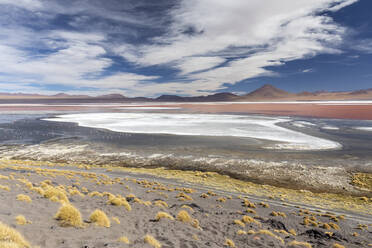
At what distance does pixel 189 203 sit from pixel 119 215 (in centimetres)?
478

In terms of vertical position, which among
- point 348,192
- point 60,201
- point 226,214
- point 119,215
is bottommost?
point 348,192

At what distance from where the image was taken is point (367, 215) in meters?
12.9

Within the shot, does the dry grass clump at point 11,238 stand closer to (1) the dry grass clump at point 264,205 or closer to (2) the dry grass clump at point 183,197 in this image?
(2) the dry grass clump at point 183,197

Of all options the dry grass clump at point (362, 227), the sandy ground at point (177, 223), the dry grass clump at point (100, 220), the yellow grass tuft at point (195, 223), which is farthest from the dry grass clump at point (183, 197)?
the dry grass clump at point (362, 227)

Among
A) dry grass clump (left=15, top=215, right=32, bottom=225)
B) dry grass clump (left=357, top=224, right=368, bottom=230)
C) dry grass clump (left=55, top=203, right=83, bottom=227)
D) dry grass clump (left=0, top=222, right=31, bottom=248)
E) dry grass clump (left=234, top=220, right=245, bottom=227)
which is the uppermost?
dry grass clump (left=0, top=222, right=31, bottom=248)

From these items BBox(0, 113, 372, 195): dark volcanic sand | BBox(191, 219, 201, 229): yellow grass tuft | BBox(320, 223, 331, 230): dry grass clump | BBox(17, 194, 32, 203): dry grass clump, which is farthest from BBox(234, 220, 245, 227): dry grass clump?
BBox(0, 113, 372, 195): dark volcanic sand

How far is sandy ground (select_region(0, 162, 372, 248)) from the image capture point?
6.34 m

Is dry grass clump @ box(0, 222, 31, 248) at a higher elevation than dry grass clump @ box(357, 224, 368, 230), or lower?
higher

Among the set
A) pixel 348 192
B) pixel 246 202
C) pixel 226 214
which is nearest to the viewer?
pixel 226 214

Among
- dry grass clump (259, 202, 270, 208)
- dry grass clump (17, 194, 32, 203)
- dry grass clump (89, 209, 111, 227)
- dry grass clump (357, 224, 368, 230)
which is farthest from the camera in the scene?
dry grass clump (259, 202, 270, 208)

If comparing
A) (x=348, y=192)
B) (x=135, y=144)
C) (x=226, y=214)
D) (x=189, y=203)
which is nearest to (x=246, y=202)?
(x=226, y=214)

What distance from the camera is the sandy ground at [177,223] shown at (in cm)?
634

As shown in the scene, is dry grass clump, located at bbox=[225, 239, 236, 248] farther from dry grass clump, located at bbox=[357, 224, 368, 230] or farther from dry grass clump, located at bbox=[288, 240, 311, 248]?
dry grass clump, located at bbox=[357, 224, 368, 230]

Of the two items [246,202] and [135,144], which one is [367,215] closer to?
[246,202]
